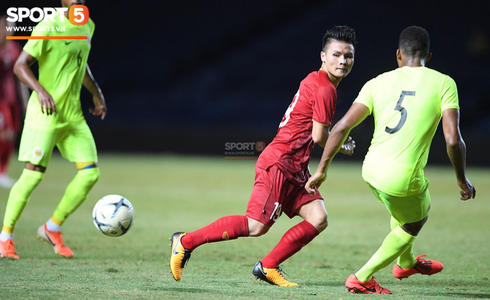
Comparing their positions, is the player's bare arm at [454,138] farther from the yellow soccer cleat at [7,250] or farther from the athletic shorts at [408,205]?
the yellow soccer cleat at [7,250]

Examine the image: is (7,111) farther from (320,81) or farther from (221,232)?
(320,81)

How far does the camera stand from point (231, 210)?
816 centimetres

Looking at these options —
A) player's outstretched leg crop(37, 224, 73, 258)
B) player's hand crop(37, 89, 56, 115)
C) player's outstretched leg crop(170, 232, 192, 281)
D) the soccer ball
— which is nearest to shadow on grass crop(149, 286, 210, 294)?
player's outstretched leg crop(170, 232, 192, 281)

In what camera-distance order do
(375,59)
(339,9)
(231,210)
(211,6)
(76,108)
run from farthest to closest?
(211,6) → (339,9) → (375,59) → (231,210) → (76,108)

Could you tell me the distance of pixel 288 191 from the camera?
3.87 metres

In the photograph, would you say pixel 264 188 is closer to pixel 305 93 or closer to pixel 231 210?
pixel 305 93

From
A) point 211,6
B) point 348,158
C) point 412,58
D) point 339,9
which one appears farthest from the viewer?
point 211,6

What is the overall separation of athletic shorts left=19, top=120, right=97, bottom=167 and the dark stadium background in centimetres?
1423

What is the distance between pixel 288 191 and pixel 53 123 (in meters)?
2.28

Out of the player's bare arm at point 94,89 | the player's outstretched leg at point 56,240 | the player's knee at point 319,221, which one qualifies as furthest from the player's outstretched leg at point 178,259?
the player's bare arm at point 94,89

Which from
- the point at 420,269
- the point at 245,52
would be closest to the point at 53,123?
the point at 420,269

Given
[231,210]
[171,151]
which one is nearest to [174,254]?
[231,210]

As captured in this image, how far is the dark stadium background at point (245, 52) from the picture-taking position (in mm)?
21125

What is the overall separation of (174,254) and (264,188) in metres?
0.76
